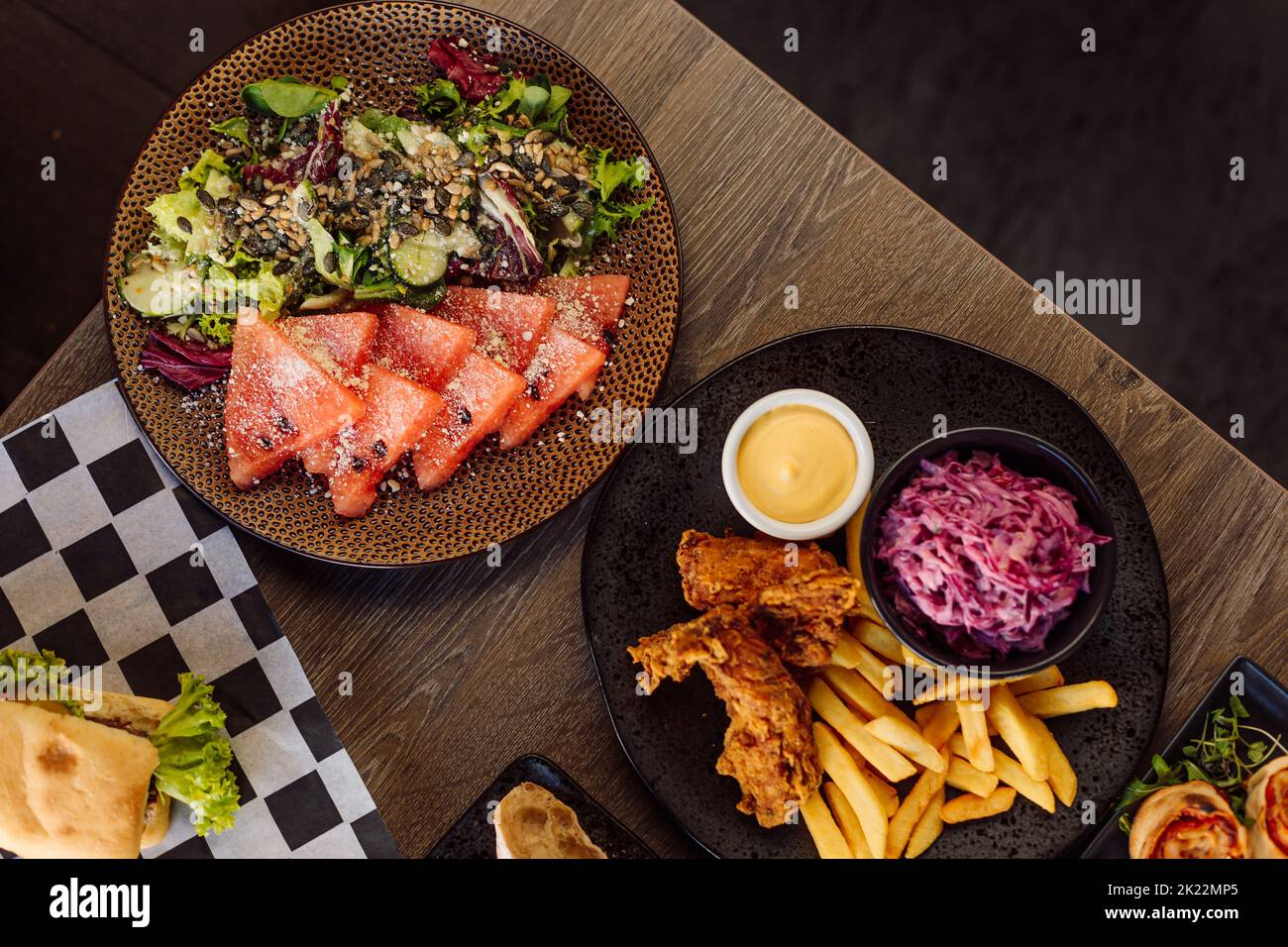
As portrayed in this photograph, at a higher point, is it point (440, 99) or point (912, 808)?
point (440, 99)

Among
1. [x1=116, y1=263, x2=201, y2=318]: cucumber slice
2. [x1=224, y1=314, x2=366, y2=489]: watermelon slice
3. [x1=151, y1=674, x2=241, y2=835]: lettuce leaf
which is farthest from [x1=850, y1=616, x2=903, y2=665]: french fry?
[x1=116, y1=263, x2=201, y2=318]: cucumber slice

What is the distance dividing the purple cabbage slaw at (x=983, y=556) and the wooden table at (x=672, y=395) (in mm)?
519

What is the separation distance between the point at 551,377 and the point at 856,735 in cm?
100

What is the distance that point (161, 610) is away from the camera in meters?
2.59

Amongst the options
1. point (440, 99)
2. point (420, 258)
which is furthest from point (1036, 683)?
point (440, 99)

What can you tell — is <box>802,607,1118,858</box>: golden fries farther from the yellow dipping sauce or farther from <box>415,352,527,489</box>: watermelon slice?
<box>415,352,527,489</box>: watermelon slice

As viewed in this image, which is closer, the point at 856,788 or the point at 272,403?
the point at 856,788

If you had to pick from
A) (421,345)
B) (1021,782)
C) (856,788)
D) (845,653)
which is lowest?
(856,788)

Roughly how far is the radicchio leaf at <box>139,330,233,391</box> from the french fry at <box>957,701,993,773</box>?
173 centimetres

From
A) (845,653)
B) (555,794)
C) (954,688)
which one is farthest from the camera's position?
(555,794)

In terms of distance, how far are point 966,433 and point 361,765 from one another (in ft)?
5.09

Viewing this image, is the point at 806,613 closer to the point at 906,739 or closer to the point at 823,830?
the point at 906,739

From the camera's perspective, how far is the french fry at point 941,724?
91.9 inches
